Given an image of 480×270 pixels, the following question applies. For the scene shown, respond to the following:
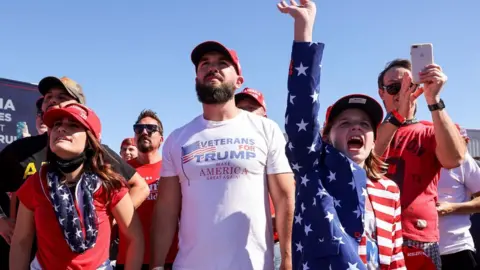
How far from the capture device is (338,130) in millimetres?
2654

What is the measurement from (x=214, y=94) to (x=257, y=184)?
0.63m

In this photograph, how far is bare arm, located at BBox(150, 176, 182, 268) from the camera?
2.85 m

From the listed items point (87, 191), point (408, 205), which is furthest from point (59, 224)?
point (408, 205)

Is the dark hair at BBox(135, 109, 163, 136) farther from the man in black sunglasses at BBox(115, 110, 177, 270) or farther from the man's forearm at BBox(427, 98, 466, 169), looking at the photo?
the man's forearm at BBox(427, 98, 466, 169)

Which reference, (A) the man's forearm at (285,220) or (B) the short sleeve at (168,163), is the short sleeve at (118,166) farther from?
(A) the man's forearm at (285,220)

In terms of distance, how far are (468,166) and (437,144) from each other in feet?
5.65

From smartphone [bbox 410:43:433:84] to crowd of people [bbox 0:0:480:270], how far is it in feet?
0.18

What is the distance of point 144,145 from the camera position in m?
4.66

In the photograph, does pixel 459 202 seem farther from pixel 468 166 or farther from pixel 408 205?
pixel 408 205

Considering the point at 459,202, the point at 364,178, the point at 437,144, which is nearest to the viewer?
the point at 364,178

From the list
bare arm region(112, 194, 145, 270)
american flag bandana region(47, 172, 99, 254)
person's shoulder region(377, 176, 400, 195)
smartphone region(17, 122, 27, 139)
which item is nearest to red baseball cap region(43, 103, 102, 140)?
american flag bandana region(47, 172, 99, 254)

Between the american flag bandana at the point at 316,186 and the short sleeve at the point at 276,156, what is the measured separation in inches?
15.9

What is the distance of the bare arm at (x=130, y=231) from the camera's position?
295cm

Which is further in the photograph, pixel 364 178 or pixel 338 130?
pixel 338 130
